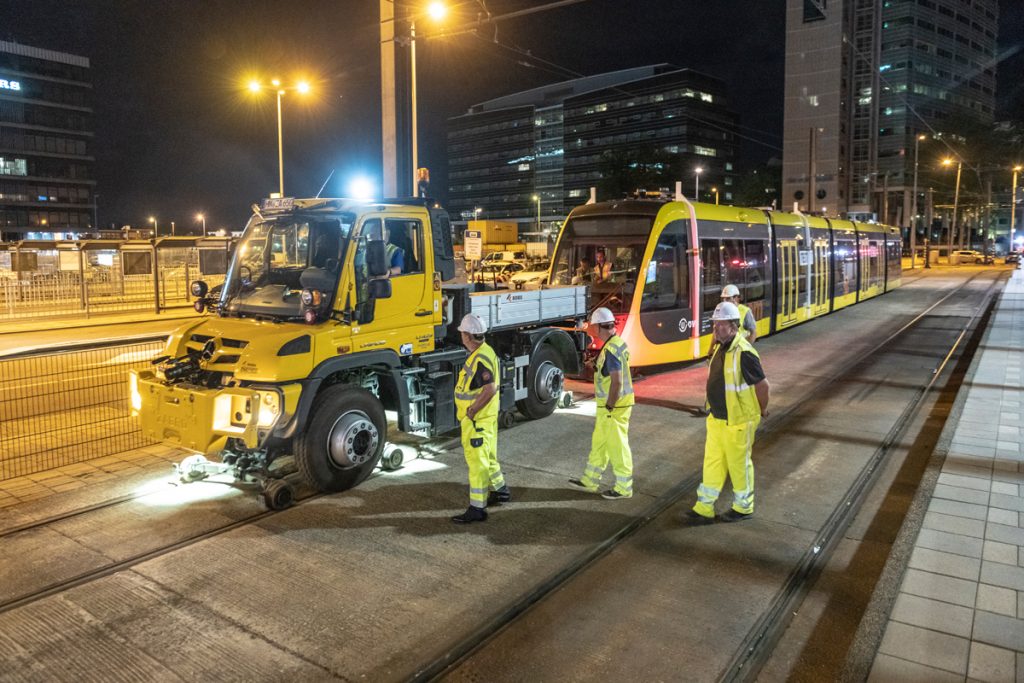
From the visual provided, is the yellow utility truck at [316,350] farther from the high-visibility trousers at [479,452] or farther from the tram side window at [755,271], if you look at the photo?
the tram side window at [755,271]

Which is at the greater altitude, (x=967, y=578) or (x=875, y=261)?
(x=875, y=261)

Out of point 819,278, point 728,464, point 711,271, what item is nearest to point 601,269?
point 711,271

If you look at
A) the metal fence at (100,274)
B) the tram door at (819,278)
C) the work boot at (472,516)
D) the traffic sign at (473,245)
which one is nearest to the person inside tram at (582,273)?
the traffic sign at (473,245)

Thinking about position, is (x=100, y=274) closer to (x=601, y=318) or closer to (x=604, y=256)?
(x=604, y=256)

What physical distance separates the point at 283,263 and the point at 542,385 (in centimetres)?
392

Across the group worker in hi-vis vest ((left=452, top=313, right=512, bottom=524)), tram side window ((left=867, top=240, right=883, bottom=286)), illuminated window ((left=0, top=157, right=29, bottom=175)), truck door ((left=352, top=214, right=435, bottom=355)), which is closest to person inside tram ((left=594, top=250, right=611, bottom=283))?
truck door ((left=352, top=214, right=435, bottom=355))

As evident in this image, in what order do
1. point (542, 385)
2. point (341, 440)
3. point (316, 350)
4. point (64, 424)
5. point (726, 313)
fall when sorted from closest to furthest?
point (726, 313) → point (316, 350) → point (341, 440) → point (64, 424) → point (542, 385)

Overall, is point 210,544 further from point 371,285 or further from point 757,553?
point 757,553

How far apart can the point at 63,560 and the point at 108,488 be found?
1.76 m

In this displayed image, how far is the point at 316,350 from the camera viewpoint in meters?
6.58

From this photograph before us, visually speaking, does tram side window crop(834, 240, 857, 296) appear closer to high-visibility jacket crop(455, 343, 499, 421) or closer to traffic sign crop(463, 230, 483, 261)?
traffic sign crop(463, 230, 483, 261)

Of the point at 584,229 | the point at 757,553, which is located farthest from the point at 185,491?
the point at 584,229

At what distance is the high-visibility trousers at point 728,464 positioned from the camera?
236 inches

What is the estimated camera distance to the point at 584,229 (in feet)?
43.5
